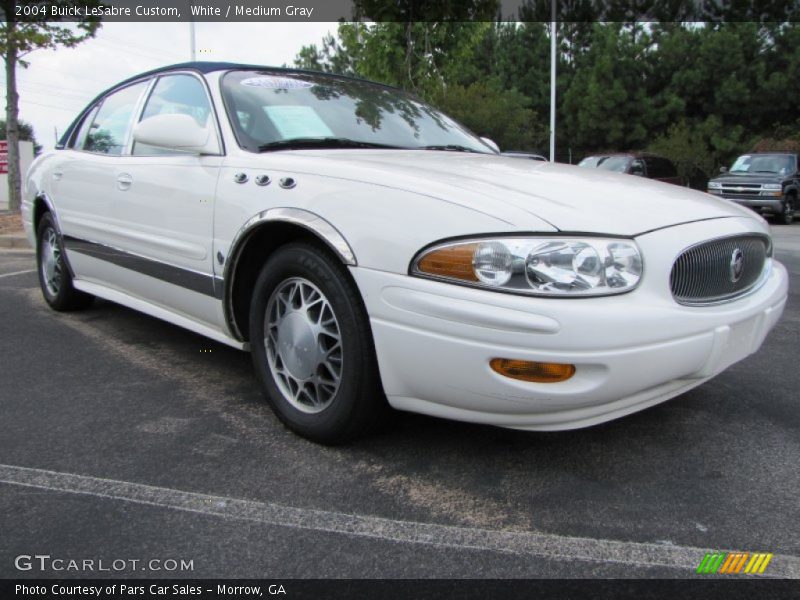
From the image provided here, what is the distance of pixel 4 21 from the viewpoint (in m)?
11.2

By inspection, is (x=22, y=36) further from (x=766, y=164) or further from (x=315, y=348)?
(x=766, y=164)

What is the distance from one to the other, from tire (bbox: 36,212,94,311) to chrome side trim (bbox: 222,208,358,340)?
217 cm

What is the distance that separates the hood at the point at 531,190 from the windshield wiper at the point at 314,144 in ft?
0.42

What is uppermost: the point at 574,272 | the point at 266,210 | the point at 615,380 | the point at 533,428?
the point at 266,210

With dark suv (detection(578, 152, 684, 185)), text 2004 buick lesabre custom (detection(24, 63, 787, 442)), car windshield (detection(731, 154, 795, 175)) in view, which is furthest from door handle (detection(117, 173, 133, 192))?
car windshield (detection(731, 154, 795, 175))

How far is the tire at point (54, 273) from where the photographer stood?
15.5 feet

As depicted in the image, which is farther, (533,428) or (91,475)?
(91,475)

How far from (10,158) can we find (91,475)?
11.6m

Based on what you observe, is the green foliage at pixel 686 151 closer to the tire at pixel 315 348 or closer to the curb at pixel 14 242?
the curb at pixel 14 242

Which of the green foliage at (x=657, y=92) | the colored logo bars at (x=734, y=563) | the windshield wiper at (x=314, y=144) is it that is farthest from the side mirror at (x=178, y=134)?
the green foliage at (x=657, y=92)
